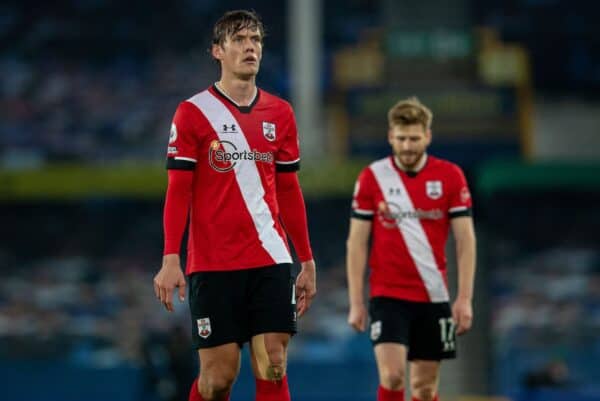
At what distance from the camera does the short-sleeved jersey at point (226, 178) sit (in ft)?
19.5

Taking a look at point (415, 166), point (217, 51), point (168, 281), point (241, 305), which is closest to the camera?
point (168, 281)

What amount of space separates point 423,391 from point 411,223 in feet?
3.11

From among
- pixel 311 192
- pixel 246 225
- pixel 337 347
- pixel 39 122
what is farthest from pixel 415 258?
pixel 39 122

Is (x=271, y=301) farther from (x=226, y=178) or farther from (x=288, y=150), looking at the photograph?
(x=288, y=150)

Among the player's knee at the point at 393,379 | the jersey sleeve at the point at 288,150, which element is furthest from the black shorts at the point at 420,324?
the jersey sleeve at the point at 288,150

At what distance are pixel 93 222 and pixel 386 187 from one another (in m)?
15.7

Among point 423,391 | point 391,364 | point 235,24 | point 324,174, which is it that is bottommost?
point 423,391

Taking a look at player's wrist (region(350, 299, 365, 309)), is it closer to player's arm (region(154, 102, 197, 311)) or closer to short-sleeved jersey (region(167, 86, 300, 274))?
short-sleeved jersey (region(167, 86, 300, 274))

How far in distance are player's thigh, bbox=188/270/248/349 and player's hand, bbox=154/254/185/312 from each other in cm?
20

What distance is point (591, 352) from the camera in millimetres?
15180

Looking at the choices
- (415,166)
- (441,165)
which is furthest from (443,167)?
(415,166)

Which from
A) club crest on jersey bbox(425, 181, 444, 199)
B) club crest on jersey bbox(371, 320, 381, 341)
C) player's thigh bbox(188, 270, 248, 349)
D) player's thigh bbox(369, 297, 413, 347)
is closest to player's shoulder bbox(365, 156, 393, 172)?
club crest on jersey bbox(425, 181, 444, 199)

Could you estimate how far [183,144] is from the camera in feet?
19.4

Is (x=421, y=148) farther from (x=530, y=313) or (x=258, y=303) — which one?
(x=530, y=313)
